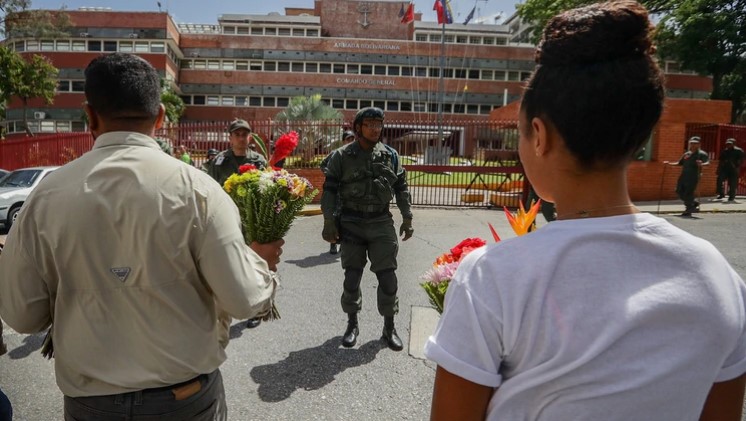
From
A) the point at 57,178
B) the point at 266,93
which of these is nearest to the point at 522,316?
the point at 57,178

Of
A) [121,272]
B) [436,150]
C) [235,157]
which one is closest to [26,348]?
[235,157]

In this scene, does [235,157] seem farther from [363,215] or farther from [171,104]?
[171,104]

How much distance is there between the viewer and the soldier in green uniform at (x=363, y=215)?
15.0 feet

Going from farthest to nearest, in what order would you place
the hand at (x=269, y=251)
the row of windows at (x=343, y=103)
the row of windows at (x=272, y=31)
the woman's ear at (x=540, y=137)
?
the row of windows at (x=272, y=31), the row of windows at (x=343, y=103), the hand at (x=269, y=251), the woman's ear at (x=540, y=137)

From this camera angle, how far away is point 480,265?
3.17 feet

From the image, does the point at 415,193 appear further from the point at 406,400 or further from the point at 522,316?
the point at 522,316

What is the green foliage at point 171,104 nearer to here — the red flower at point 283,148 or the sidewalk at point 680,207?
Answer: the sidewalk at point 680,207

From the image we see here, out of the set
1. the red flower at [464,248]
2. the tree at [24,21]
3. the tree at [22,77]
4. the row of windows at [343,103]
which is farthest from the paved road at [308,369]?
the row of windows at [343,103]

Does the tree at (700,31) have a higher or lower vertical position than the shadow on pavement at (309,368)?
higher

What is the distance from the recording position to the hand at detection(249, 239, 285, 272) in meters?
2.60

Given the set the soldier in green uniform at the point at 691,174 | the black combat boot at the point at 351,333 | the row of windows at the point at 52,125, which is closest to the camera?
the black combat boot at the point at 351,333

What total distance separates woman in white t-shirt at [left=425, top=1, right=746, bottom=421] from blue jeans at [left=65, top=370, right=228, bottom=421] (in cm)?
104

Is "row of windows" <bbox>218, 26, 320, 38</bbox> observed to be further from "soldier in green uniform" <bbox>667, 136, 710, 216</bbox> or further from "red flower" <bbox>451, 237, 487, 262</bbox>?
"red flower" <bbox>451, 237, 487, 262</bbox>

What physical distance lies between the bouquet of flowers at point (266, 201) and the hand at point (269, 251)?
0.28 ft
